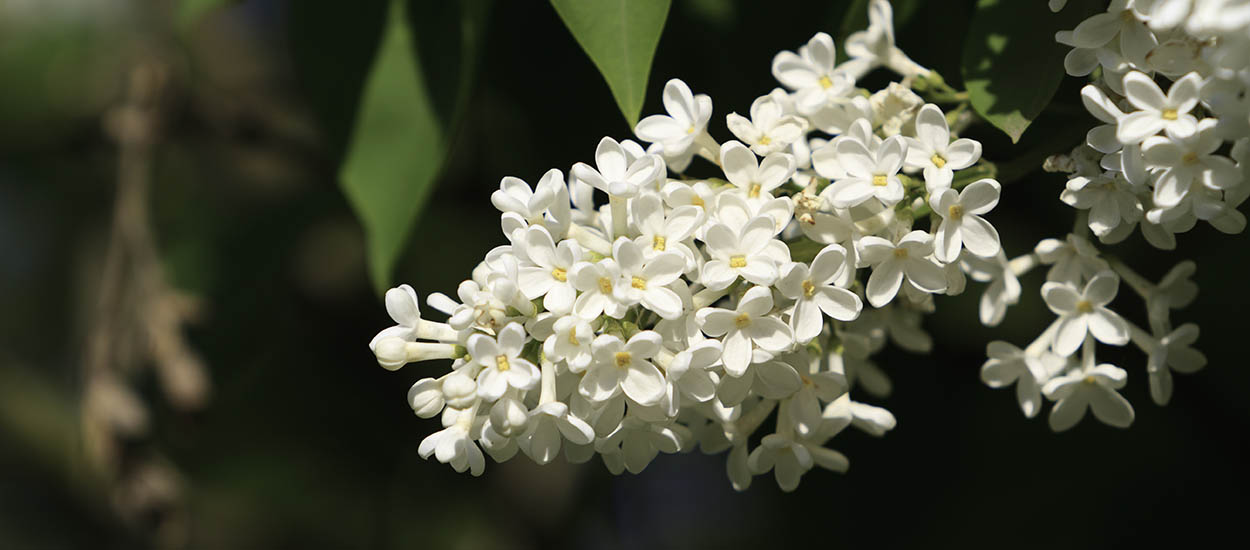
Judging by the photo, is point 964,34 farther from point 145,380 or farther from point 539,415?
point 145,380

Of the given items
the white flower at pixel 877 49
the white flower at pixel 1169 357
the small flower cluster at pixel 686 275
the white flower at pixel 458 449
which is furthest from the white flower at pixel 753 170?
the white flower at pixel 1169 357

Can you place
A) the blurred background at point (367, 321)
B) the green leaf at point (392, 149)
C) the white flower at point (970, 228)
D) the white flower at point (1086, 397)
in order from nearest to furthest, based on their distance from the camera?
the white flower at point (970, 228) < the white flower at point (1086, 397) < the green leaf at point (392, 149) < the blurred background at point (367, 321)

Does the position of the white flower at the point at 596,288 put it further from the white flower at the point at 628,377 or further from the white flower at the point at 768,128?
the white flower at the point at 768,128

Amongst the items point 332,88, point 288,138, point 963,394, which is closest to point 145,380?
point 288,138

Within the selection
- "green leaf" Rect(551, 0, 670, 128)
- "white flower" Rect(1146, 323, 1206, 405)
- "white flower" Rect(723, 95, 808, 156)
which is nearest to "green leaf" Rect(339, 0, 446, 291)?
"green leaf" Rect(551, 0, 670, 128)

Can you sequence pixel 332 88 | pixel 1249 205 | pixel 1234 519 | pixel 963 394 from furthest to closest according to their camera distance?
pixel 963 394
pixel 1234 519
pixel 332 88
pixel 1249 205
